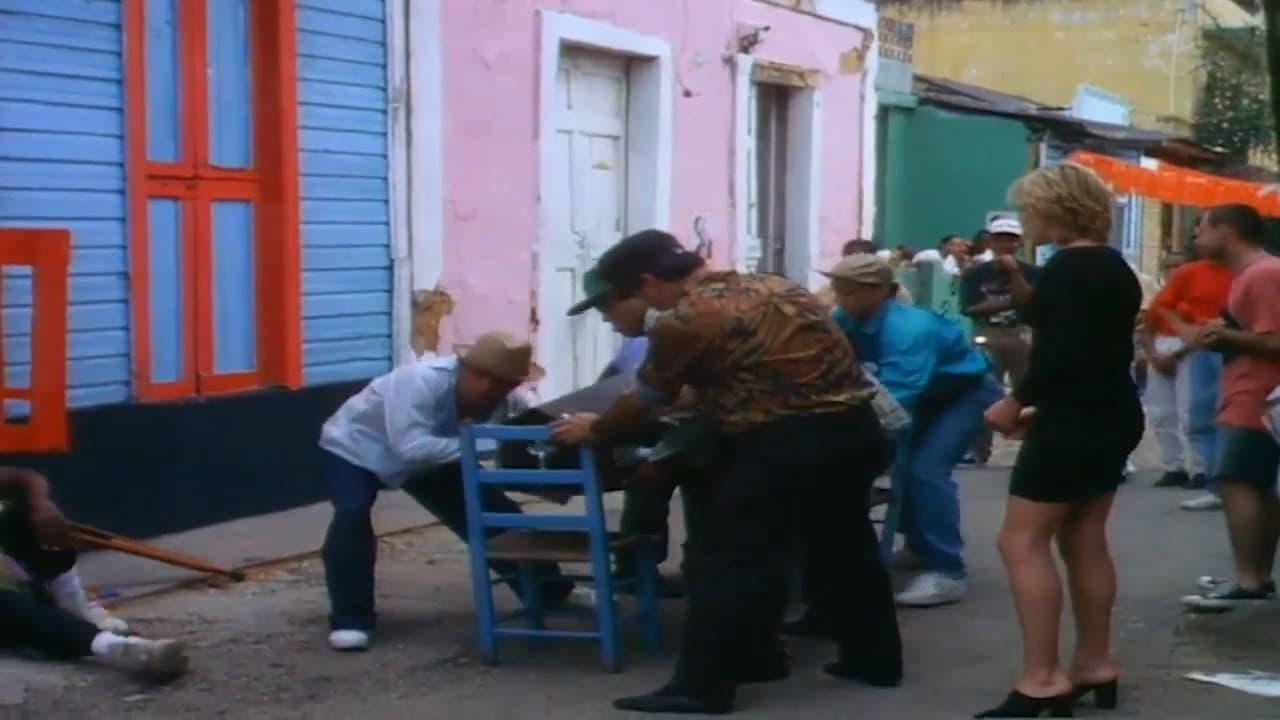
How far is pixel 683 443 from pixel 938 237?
47.5ft

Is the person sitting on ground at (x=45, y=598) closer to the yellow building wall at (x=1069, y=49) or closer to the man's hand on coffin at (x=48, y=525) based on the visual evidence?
the man's hand on coffin at (x=48, y=525)

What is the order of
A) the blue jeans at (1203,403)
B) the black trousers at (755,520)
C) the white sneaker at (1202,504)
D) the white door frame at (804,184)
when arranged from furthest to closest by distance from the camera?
the white door frame at (804,184)
the white sneaker at (1202,504)
the blue jeans at (1203,403)
the black trousers at (755,520)

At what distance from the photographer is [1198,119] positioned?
92.6 ft

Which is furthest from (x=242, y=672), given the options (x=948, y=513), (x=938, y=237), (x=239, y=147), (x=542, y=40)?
(x=938, y=237)

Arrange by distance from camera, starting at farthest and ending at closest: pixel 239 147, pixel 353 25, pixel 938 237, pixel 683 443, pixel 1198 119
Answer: pixel 1198 119, pixel 938 237, pixel 353 25, pixel 239 147, pixel 683 443

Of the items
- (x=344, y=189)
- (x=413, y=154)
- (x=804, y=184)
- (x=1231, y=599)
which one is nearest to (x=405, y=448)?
(x=1231, y=599)

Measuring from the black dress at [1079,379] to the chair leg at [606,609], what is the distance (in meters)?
1.42

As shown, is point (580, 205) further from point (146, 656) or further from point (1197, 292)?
point (146, 656)

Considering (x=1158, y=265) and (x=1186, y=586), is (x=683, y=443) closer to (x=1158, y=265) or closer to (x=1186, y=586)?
(x=1186, y=586)

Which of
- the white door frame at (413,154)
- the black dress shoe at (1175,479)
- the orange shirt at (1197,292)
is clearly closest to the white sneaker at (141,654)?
the white door frame at (413,154)

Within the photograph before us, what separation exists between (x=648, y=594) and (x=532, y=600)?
1.42ft

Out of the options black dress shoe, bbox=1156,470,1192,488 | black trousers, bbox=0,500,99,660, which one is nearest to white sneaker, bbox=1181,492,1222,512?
black dress shoe, bbox=1156,470,1192,488

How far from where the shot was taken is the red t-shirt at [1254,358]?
7.59 m

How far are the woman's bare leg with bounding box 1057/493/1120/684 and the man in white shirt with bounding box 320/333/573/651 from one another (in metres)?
1.89
